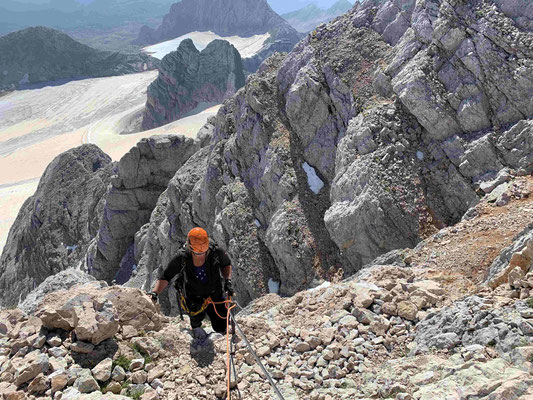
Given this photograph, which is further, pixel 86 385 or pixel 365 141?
pixel 365 141

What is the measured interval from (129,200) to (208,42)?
159 m

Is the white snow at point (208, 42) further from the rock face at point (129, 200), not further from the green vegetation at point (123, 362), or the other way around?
the green vegetation at point (123, 362)

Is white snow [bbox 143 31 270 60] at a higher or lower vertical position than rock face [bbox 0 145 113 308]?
higher

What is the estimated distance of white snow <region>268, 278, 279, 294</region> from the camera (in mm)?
15875

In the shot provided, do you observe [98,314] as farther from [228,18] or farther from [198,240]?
[228,18]

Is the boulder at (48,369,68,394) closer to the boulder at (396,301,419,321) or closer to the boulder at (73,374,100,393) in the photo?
the boulder at (73,374,100,393)

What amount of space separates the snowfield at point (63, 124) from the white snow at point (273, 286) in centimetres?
4692

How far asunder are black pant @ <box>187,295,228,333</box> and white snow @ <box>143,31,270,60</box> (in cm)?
15681

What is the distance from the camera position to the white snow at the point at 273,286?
15.9 m

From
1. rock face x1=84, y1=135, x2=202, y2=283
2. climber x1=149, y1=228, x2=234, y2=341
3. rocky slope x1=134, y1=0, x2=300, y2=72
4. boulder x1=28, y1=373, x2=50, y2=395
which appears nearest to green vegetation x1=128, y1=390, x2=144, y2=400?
boulder x1=28, y1=373, x2=50, y2=395

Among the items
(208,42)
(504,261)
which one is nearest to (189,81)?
(208,42)

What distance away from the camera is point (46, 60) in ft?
401

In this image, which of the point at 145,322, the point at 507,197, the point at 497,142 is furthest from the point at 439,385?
the point at 497,142

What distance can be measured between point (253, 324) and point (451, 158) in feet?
34.1
